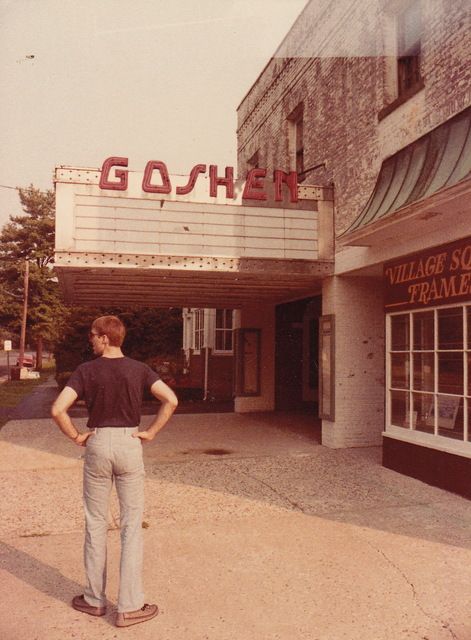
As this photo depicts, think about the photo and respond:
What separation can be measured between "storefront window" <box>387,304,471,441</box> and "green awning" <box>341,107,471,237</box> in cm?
152

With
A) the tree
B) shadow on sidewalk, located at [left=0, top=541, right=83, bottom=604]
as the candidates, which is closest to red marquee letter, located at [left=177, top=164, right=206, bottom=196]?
shadow on sidewalk, located at [left=0, top=541, right=83, bottom=604]

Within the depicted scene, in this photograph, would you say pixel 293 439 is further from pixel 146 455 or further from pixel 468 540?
pixel 468 540

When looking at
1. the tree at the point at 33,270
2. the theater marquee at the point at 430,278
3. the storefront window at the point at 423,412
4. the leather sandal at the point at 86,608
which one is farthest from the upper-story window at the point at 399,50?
the tree at the point at 33,270

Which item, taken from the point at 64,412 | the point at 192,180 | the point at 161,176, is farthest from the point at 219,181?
the point at 64,412

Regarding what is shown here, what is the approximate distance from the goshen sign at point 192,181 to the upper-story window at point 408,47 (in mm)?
2346

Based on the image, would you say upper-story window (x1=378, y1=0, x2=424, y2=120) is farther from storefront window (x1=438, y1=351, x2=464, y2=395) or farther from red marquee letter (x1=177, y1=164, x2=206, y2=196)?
storefront window (x1=438, y1=351, x2=464, y2=395)

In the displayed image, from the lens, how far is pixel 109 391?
13.2 feet

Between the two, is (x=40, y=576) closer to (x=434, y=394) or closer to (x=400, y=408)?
(x=434, y=394)

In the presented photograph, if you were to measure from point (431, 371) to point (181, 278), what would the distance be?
4950 mm

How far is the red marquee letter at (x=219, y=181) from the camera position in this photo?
33.5 feet

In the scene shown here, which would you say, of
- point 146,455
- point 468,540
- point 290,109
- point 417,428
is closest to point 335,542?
point 468,540

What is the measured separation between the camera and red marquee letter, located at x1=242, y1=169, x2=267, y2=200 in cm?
1042

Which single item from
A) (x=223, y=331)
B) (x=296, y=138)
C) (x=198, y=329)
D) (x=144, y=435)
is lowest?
(x=144, y=435)

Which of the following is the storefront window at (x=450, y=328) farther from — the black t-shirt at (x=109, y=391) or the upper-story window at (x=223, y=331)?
the upper-story window at (x=223, y=331)
